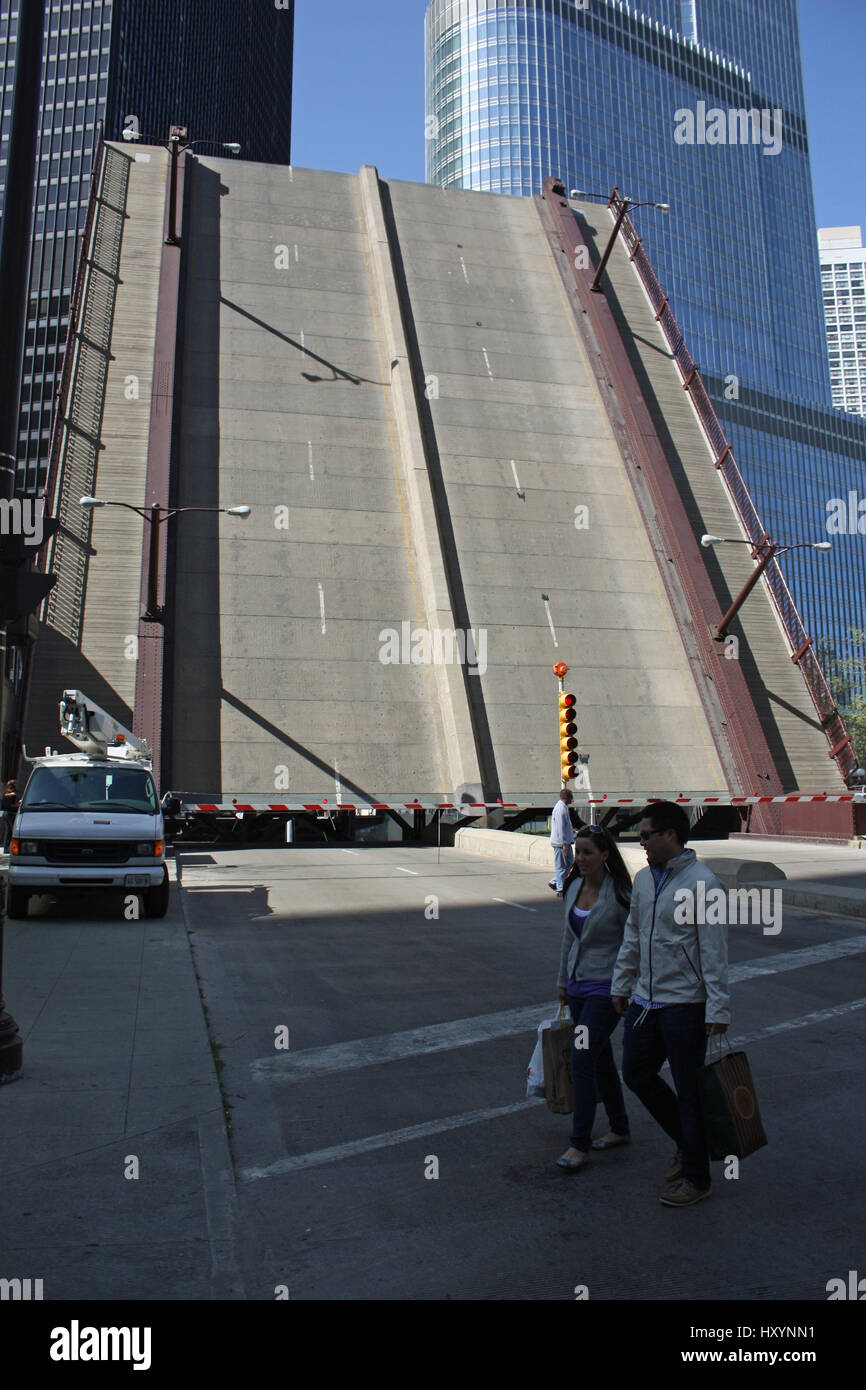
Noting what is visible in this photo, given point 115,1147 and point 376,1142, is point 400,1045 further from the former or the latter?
point 115,1147

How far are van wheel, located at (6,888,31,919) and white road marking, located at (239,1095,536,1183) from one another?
8594mm

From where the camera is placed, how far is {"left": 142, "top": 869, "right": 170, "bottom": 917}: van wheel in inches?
507

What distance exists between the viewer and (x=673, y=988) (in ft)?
15.2

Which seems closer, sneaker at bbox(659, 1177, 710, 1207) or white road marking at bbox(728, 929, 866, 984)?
sneaker at bbox(659, 1177, 710, 1207)

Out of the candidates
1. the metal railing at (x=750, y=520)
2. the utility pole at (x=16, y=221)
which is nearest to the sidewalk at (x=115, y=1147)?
the utility pole at (x=16, y=221)

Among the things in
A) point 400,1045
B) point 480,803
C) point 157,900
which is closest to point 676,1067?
point 400,1045

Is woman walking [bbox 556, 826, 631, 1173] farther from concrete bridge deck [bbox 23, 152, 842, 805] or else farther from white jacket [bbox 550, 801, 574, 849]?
concrete bridge deck [bbox 23, 152, 842, 805]

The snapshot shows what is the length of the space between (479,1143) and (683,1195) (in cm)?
119

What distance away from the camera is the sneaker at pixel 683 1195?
4461mm

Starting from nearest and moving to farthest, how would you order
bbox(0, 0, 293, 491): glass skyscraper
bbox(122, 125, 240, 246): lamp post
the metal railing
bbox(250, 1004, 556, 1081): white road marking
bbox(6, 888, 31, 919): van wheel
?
bbox(250, 1004, 556, 1081): white road marking, bbox(6, 888, 31, 919): van wheel, the metal railing, bbox(122, 125, 240, 246): lamp post, bbox(0, 0, 293, 491): glass skyscraper

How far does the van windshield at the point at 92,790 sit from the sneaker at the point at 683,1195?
33.7ft

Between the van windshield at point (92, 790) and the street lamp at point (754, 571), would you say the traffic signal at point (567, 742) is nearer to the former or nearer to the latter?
the van windshield at point (92, 790)

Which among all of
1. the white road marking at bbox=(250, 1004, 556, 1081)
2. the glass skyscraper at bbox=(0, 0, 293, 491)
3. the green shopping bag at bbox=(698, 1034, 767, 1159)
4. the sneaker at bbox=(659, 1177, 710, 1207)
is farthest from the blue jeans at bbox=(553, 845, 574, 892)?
the glass skyscraper at bbox=(0, 0, 293, 491)
